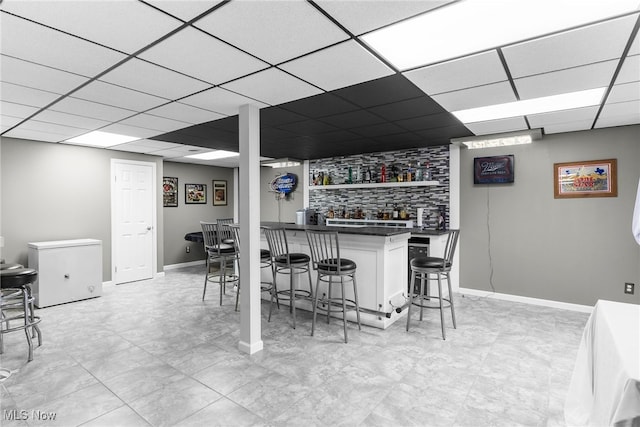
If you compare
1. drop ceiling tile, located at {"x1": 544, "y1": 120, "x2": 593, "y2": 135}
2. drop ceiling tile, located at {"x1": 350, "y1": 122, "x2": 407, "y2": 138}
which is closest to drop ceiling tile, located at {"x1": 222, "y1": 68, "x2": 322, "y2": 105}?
drop ceiling tile, located at {"x1": 350, "y1": 122, "x2": 407, "y2": 138}

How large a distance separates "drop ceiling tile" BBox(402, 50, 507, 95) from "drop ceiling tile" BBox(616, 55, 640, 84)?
2.39 ft

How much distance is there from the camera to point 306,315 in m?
4.05

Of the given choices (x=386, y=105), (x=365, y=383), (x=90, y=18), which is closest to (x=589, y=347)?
(x=365, y=383)

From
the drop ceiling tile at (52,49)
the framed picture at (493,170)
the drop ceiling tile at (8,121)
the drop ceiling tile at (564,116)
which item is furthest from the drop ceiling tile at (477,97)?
the drop ceiling tile at (8,121)

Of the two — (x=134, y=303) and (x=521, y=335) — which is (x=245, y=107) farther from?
(x=521, y=335)

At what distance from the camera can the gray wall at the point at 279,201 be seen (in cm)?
717

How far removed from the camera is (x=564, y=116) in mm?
3529

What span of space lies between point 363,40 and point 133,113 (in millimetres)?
2728

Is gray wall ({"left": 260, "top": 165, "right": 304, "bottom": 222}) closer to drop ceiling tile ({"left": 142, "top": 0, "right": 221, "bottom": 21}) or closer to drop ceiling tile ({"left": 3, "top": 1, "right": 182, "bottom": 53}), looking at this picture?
drop ceiling tile ({"left": 3, "top": 1, "right": 182, "bottom": 53})

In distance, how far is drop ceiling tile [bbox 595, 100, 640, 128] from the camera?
10.4ft

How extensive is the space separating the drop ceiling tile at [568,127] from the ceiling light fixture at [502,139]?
0.43 feet

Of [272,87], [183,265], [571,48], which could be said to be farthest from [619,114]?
[183,265]

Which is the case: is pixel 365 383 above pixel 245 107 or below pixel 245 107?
below

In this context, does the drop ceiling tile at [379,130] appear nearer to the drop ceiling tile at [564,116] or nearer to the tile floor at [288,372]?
the drop ceiling tile at [564,116]
